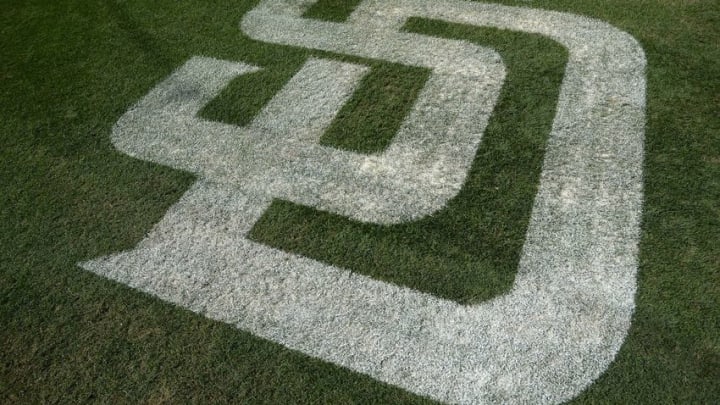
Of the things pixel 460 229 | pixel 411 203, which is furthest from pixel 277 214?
pixel 460 229

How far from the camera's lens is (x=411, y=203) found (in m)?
2.77

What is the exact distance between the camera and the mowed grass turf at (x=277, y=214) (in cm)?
224

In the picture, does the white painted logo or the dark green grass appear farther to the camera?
the dark green grass

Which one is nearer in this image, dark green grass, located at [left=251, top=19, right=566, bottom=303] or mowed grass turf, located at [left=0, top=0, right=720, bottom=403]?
mowed grass turf, located at [left=0, top=0, right=720, bottom=403]

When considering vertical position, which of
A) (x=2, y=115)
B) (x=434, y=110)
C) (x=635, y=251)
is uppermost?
(x=2, y=115)

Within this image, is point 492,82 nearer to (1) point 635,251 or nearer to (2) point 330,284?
(1) point 635,251

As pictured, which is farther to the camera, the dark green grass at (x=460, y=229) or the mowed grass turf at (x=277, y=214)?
the dark green grass at (x=460, y=229)

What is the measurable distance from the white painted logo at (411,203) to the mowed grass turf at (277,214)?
73 millimetres

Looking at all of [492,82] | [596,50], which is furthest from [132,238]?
[596,50]

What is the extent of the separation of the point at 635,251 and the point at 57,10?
157 inches

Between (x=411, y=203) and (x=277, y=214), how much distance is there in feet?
2.03

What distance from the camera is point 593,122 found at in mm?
3105

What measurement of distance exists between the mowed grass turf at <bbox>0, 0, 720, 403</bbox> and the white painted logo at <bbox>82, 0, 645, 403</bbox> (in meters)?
0.07

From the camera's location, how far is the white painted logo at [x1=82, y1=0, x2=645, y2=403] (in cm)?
227
